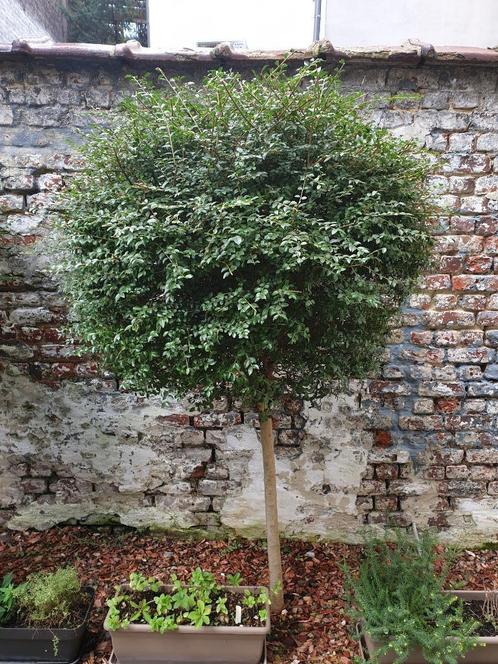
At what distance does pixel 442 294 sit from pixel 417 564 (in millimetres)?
1444

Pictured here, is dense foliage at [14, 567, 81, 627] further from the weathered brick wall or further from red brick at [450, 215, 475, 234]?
red brick at [450, 215, 475, 234]

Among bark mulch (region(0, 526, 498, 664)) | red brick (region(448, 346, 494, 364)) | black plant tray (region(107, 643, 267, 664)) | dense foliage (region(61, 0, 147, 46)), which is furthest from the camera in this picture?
dense foliage (region(61, 0, 147, 46))

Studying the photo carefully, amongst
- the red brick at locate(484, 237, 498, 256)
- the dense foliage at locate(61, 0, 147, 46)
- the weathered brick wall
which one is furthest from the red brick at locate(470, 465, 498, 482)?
the dense foliage at locate(61, 0, 147, 46)

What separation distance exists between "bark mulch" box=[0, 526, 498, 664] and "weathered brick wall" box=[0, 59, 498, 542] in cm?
11

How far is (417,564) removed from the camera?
2.29 meters

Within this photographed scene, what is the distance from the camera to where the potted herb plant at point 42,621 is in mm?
2195

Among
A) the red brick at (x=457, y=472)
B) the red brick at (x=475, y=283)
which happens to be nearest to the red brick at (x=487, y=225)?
the red brick at (x=475, y=283)

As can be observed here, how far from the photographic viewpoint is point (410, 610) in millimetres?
2143

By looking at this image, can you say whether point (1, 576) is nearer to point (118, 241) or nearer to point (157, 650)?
point (157, 650)

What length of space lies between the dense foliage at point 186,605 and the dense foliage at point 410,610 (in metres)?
0.48

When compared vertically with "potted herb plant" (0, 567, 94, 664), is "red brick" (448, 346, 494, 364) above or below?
above

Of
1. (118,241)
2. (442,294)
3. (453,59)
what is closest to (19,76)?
(118,241)

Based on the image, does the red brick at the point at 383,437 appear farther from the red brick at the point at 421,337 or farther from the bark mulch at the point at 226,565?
the bark mulch at the point at 226,565

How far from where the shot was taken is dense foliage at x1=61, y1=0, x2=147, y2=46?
7371 millimetres
